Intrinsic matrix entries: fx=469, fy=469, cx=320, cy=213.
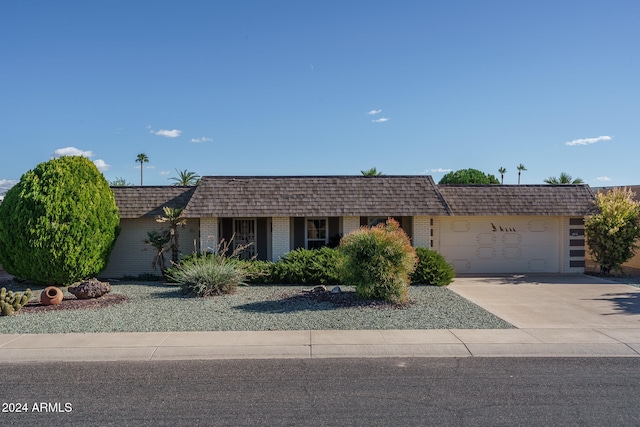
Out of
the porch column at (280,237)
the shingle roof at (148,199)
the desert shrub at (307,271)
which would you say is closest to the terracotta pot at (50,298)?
the shingle roof at (148,199)

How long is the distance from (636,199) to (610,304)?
511 inches

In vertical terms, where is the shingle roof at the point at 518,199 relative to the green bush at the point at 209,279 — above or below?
above

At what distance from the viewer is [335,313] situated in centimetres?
1077

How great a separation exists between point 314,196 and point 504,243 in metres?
7.84

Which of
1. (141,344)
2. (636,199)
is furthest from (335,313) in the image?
(636,199)

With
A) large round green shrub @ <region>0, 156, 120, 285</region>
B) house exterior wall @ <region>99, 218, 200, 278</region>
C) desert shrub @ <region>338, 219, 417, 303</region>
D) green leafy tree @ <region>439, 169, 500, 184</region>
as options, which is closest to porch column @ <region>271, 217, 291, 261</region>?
house exterior wall @ <region>99, 218, 200, 278</region>

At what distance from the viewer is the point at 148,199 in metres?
17.9

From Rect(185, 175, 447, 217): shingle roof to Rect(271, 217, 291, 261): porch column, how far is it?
1.78 ft

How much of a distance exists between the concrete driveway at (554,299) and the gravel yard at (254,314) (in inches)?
32.8

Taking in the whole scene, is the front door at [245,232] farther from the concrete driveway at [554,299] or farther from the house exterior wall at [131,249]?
the concrete driveway at [554,299]

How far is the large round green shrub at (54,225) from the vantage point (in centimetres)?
1409

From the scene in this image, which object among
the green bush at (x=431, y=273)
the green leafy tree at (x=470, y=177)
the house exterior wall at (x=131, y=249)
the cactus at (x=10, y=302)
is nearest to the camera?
the cactus at (x=10, y=302)

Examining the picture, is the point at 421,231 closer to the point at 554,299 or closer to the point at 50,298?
the point at 554,299

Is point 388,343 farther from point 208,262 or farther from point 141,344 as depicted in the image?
point 208,262
